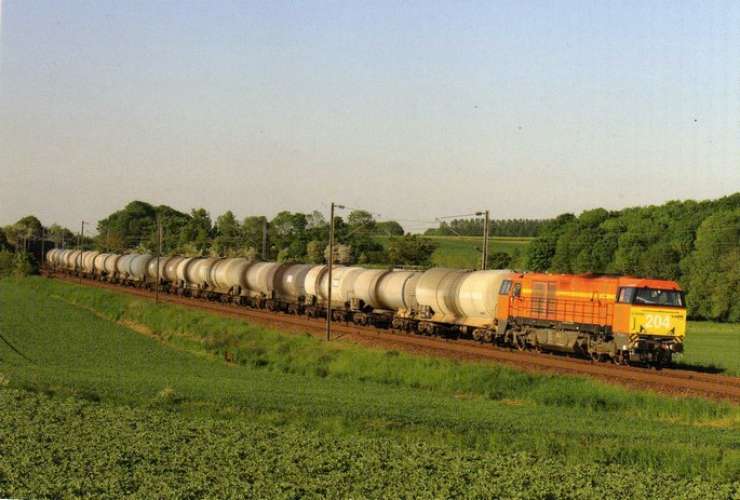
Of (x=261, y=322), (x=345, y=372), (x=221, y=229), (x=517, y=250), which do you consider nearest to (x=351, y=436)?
(x=345, y=372)

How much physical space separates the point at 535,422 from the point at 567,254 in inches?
3976

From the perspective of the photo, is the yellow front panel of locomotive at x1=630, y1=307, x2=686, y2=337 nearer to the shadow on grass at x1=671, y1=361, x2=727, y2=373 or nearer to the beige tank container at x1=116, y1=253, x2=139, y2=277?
the shadow on grass at x1=671, y1=361, x2=727, y2=373

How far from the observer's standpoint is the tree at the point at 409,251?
121500 millimetres

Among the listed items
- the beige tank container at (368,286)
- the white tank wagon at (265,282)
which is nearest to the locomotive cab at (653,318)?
the beige tank container at (368,286)

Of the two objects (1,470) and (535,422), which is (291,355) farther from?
(1,470)

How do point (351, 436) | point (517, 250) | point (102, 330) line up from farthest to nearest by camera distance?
1. point (517, 250)
2. point (102, 330)
3. point (351, 436)

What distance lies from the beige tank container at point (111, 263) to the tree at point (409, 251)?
119 ft

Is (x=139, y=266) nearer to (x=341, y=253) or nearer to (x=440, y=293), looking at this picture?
(x=341, y=253)

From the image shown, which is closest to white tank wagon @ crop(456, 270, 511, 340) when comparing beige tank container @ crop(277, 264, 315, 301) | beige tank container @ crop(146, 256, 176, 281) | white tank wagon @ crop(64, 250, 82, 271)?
beige tank container @ crop(277, 264, 315, 301)

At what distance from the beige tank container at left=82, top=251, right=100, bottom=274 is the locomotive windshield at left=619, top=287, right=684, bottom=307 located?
100 metres

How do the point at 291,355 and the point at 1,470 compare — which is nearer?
the point at 1,470

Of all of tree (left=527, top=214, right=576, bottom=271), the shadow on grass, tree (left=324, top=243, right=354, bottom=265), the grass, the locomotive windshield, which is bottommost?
the grass

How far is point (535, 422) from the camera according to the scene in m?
26.6

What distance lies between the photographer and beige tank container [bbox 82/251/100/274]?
125625mm
